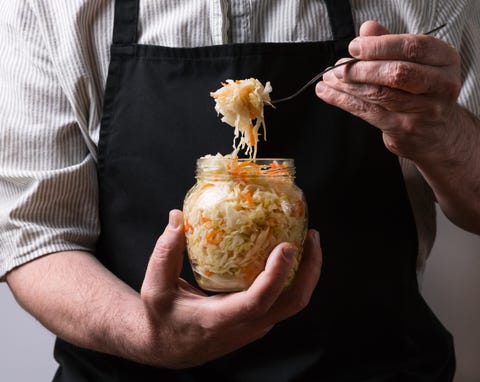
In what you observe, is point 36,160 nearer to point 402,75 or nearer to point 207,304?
point 207,304

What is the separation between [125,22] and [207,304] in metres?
0.62

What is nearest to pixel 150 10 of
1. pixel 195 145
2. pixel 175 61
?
pixel 175 61

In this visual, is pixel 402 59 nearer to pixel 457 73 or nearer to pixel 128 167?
pixel 457 73

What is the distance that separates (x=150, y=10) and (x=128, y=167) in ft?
0.97

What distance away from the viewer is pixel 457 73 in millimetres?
1042

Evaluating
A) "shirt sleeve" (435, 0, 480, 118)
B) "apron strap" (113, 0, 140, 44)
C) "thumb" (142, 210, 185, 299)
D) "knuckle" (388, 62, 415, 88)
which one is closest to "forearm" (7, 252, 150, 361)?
"thumb" (142, 210, 185, 299)

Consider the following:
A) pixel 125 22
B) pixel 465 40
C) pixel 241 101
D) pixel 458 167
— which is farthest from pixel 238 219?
pixel 465 40

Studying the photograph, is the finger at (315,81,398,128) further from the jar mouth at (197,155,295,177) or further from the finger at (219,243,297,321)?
the finger at (219,243,297,321)

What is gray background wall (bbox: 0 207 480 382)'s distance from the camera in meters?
1.76

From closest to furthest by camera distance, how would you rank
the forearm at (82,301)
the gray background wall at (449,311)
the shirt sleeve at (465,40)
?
Answer: the forearm at (82,301) < the shirt sleeve at (465,40) < the gray background wall at (449,311)

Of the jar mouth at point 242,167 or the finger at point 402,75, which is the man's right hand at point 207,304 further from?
the finger at point 402,75

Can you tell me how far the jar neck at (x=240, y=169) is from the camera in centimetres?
96

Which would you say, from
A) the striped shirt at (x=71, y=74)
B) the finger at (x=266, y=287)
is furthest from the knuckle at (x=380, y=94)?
the striped shirt at (x=71, y=74)

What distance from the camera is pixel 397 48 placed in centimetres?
97
